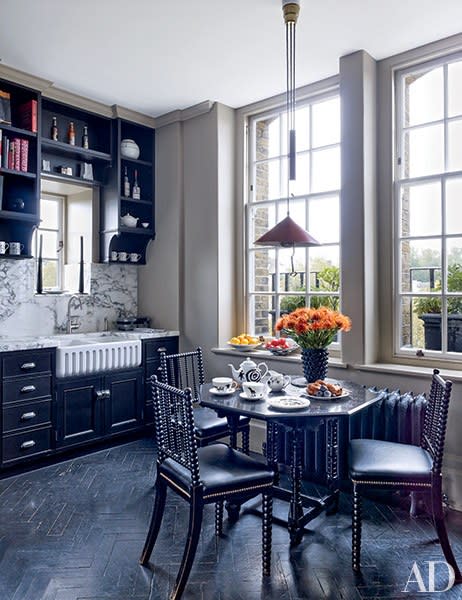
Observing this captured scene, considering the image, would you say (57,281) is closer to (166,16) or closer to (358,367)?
(166,16)

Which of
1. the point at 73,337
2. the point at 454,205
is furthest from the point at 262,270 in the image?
the point at 73,337

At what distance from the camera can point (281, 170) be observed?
431 cm

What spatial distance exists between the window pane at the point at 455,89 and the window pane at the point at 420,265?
93 centimetres

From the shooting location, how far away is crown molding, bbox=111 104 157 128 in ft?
14.9

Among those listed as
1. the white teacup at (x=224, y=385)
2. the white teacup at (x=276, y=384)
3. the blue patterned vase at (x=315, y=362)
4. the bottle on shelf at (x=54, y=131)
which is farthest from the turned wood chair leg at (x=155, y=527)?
the bottle on shelf at (x=54, y=131)

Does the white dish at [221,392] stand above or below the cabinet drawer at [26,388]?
above

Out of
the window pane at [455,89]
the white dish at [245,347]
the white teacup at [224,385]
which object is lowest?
the white teacup at [224,385]

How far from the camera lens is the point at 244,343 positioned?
4.18 meters

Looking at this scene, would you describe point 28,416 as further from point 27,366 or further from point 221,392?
point 221,392

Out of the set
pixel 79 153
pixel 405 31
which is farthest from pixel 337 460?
pixel 79 153

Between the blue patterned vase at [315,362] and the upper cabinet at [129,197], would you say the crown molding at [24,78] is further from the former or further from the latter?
the blue patterned vase at [315,362]

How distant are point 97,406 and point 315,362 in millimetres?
2055

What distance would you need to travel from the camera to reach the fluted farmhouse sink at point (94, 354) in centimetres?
378

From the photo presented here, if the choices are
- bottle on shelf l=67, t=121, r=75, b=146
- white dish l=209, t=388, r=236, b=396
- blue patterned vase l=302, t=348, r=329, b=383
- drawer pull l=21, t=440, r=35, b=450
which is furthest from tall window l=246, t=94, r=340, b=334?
drawer pull l=21, t=440, r=35, b=450
